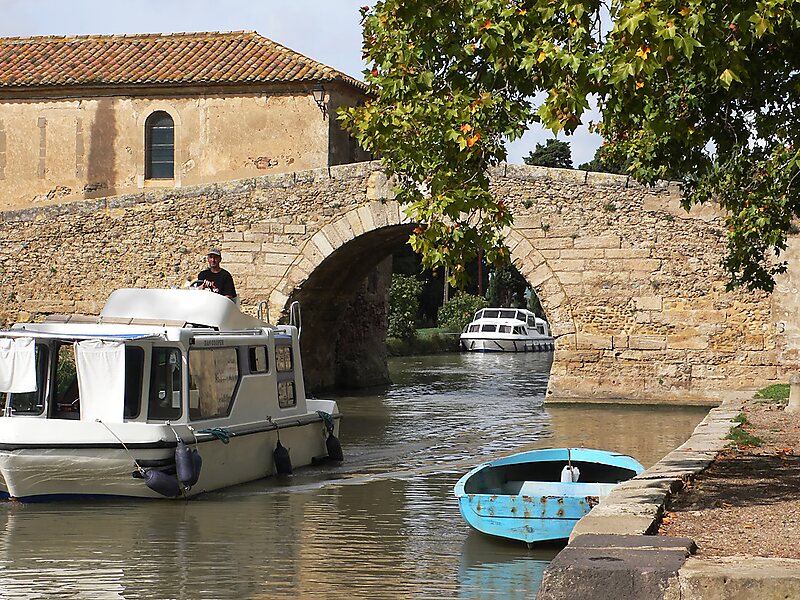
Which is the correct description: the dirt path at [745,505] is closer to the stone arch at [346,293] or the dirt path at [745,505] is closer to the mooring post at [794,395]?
the mooring post at [794,395]

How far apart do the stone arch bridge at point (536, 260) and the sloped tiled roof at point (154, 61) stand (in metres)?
3.29

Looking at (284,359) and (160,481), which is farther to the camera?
(284,359)

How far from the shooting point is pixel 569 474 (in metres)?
A: 9.70

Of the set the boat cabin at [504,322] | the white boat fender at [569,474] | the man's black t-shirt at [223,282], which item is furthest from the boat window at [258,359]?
the boat cabin at [504,322]

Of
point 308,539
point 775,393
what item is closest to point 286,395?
point 308,539

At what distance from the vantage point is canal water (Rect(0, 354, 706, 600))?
766cm

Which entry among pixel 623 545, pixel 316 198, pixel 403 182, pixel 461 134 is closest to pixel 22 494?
pixel 403 182

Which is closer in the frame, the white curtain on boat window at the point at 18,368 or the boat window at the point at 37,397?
the white curtain on boat window at the point at 18,368

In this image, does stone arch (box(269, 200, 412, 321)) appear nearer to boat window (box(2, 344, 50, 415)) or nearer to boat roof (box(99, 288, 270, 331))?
boat roof (box(99, 288, 270, 331))

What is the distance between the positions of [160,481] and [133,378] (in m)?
1.08

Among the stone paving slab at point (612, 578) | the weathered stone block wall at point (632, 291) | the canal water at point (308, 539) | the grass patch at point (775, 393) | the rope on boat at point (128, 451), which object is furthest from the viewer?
the weathered stone block wall at point (632, 291)

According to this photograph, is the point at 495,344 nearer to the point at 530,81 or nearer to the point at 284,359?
the point at 284,359

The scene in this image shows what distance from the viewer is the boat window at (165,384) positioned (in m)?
11.1

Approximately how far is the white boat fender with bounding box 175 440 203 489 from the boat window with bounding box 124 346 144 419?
1.84 ft
